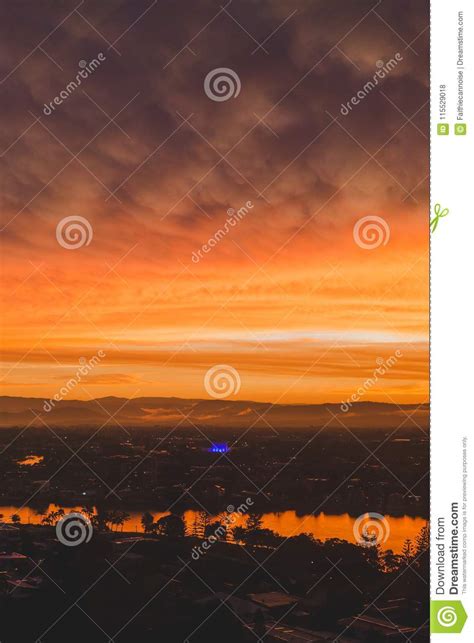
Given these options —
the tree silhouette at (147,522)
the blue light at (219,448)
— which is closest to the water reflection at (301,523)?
the tree silhouette at (147,522)
